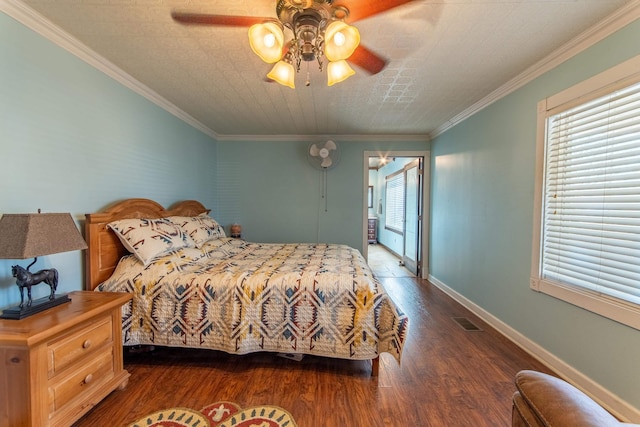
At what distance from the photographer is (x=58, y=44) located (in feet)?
5.71

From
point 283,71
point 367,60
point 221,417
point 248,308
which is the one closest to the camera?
point 221,417

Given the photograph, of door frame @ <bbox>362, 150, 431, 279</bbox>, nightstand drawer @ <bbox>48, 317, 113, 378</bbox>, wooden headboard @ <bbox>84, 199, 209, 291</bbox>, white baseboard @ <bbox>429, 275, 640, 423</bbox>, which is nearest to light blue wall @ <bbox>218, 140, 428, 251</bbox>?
door frame @ <bbox>362, 150, 431, 279</bbox>

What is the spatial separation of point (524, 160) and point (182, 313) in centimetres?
299

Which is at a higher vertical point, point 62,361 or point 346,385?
point 62,361

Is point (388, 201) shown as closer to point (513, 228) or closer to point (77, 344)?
point (513, 228)

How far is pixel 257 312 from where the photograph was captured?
1.89 metres

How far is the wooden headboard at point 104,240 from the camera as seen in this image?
75.5 inches

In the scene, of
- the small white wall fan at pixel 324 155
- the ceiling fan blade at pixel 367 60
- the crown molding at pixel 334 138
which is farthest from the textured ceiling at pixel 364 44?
the crown molding at pixel 334 138

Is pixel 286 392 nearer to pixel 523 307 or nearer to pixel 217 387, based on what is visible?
pixel 217 387

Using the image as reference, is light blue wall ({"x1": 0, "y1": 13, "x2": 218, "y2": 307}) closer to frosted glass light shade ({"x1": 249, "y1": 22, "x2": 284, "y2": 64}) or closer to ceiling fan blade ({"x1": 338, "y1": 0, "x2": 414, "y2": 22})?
frosted glass light shade ({"x1": 249, "y1": 22, "x2": 284, "y2": 64})

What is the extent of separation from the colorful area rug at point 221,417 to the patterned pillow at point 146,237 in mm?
1024

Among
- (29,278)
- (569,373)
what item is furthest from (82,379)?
(569,373)

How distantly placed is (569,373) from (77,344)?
3.05 meters

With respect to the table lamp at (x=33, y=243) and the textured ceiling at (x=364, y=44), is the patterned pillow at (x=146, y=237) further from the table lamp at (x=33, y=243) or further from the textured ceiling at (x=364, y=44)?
the textured ceiling at (x=364, y=44)
